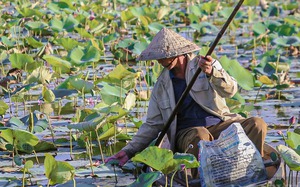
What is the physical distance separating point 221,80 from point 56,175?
37.7 inches

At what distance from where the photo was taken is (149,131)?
4.68 m

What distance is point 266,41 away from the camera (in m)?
8.54

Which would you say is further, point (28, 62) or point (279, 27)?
point (279, 27)

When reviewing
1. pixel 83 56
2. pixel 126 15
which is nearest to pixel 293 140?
pixel 83 56

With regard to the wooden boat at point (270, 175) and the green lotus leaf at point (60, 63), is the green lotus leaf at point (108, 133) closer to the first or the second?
the wooden boat at point (270, 175)

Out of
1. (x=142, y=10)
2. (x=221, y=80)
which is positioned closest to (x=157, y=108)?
(x=221, y=80)

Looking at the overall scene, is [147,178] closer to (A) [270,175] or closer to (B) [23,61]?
(A) [270,175]

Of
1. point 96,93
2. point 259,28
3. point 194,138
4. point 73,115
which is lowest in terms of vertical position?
point 73,115

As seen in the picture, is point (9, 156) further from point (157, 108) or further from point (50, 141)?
point (157, 108)

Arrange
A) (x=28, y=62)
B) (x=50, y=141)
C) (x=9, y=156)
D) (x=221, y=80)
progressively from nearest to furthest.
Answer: (x=221, y=80)
(x=9, y=156)
(x=50, y=141)
(x=28, y=62)

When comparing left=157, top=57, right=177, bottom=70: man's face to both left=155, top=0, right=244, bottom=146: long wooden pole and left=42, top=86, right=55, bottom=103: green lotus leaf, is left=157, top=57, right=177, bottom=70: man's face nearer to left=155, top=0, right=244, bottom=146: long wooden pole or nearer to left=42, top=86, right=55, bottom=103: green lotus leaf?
left=155, top=0, right=244, bottom=146: long wooden pole

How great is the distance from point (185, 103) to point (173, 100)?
2.6 inches

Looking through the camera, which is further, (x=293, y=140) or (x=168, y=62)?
(x=168, y=62)

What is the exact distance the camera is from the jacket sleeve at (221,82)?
431 cm
